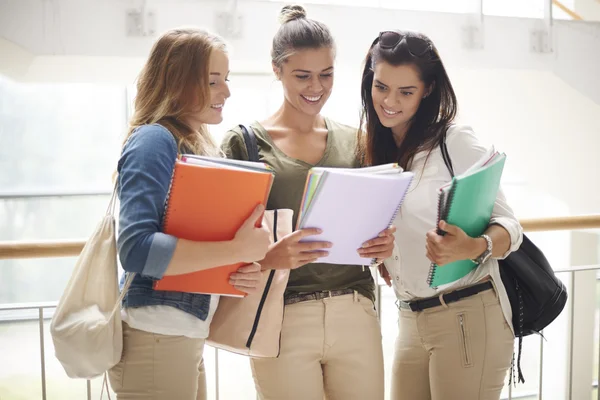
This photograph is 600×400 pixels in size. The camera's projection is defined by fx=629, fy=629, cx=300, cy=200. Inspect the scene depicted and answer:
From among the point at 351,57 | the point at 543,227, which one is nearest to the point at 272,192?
the point at 543,227

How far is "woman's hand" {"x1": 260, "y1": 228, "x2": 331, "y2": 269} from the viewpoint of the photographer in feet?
4.44

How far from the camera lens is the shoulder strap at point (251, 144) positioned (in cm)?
156

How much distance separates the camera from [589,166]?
6.68 meters

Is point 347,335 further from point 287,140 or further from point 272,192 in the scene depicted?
point 287,140

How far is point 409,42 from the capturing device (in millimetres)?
1524

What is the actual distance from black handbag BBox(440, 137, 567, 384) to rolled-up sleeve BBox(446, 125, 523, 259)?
0.07 feet

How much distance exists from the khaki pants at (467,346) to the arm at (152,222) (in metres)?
0.55

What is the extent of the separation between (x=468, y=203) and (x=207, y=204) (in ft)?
1.77

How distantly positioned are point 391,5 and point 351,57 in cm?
78

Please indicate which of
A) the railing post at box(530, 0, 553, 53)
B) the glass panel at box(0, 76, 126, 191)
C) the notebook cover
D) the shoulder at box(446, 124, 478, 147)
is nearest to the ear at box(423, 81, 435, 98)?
the shoulder at box(446, 124, 478, 147)

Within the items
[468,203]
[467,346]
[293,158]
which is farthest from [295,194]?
[467,346]

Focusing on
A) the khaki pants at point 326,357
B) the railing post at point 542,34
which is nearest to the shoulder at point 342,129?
the khaki pants at point 326,357

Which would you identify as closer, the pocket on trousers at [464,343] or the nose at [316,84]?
the pocket on trousers at [464,343]

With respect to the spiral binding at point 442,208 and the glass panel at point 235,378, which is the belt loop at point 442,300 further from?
the glass panel at point 235,378
